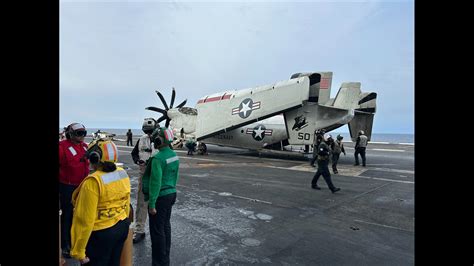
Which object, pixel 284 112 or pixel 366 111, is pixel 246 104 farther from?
pixel 366 111

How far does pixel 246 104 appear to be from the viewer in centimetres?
1745

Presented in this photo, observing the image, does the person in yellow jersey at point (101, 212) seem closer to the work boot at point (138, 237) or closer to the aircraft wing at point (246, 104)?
the work boot at point (138, 237)

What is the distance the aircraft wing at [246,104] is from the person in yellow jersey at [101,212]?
13.7 metres

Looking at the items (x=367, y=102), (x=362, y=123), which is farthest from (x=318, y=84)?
(x=362, y=123)

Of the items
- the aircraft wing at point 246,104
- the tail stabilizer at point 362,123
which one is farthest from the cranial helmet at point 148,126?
the tail stabilizer at point 362,123

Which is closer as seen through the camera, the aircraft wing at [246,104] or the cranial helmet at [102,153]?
the cranial helmet at [102,153]

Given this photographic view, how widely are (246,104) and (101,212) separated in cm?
1506

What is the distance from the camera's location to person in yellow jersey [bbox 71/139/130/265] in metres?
2.63

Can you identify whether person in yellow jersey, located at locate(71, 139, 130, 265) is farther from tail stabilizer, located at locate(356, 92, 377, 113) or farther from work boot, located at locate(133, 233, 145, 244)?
tail stabilizer, located at locate(356, 92, 377, 113)

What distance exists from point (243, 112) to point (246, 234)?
12.6 metres

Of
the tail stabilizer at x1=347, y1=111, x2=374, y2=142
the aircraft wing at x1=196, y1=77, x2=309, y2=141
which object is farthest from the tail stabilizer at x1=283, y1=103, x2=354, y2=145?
the tail stabilizer at x1=347, y1=111, x2=374, y2=142

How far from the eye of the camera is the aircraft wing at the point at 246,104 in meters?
15.7
